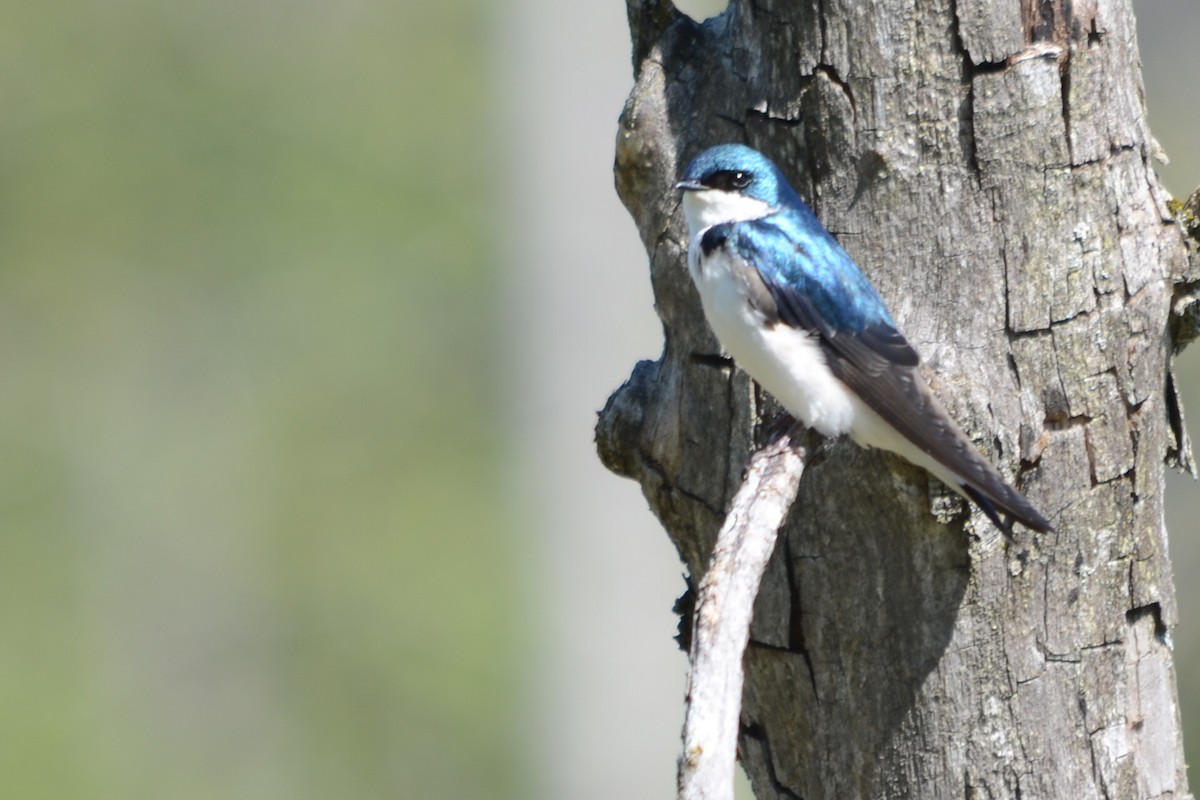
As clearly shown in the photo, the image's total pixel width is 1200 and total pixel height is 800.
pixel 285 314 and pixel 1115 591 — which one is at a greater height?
pixel 285 314

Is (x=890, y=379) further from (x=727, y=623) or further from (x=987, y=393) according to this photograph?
(x=727, y=623)

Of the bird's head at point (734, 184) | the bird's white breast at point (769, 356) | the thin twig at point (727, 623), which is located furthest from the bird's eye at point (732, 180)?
the thin twig at point (727, 623)

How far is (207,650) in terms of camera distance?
11.1 metres

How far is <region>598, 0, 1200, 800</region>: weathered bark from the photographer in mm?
2129

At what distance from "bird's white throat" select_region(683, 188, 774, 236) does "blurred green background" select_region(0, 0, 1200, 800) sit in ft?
25.2

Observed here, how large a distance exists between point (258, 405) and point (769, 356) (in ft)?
33.9

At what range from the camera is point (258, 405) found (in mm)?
12109

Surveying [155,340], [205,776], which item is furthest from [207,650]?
[155,340]

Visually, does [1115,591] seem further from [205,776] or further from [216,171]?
[216,171]

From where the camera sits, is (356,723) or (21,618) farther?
(21,618)

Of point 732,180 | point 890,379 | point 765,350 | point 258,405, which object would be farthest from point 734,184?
point 258,405

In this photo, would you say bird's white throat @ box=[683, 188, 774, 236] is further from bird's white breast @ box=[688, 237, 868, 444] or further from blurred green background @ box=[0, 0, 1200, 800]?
blurred green background @ box=[0, 0, 1200, 800]

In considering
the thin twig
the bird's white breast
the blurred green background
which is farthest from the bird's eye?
the blurred green background

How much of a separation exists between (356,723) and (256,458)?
2654 mm
